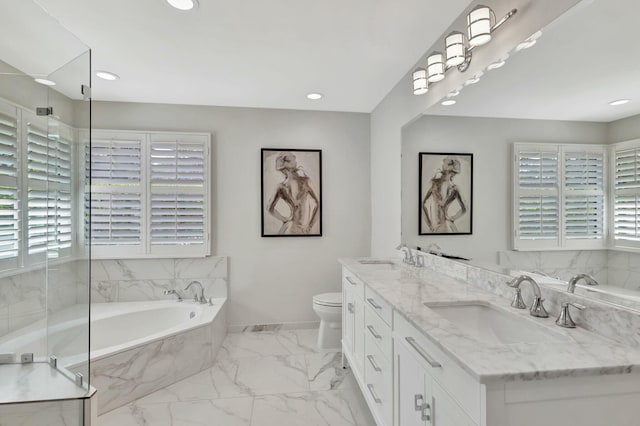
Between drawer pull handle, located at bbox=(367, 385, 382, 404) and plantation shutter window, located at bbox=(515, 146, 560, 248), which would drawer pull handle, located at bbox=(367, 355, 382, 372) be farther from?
plantation shutter window, located at bbox=(515, 146, 560, 248)

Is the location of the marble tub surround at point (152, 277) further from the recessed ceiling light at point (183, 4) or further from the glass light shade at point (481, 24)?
the glass light shade at point (481, 24)

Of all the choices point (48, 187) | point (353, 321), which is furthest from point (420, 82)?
point (48, 187)

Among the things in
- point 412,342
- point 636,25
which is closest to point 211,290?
point 412,342

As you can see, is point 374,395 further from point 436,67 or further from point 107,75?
point 107,75

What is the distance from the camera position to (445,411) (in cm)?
106

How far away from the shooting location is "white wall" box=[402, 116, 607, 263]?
1420 millimetres

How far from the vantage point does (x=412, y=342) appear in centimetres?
131

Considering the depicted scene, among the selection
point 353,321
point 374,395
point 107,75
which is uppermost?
point 107,75

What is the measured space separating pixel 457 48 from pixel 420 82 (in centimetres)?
45

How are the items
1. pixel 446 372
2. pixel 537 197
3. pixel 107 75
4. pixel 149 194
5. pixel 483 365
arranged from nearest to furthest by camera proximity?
pixel 483 365 < pixel 446 372 < pixel 537 197 < pixel 107 75 < pixel 149 194

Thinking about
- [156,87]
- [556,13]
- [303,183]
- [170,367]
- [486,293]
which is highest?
[156,87]

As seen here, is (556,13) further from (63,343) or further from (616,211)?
(63,343)

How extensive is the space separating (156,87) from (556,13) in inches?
118

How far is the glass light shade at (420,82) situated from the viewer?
222 centimetres
